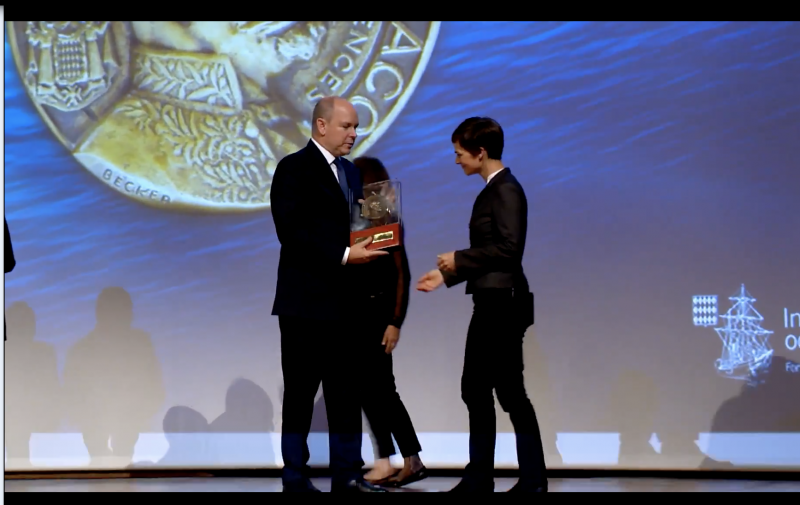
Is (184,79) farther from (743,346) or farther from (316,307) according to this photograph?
(743,346)

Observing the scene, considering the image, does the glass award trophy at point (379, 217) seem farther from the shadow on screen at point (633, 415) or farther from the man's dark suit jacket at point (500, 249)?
the shadow on screen at point (633, 415)

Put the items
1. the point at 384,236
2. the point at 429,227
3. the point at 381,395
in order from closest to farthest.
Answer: the point at 384,236, the point at 381,395, the point at 429,227

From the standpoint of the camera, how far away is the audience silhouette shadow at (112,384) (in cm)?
444

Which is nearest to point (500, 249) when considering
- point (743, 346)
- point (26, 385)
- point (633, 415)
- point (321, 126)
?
point (321, 126)

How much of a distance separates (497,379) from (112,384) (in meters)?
1.80

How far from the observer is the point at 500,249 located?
3629 millimetres

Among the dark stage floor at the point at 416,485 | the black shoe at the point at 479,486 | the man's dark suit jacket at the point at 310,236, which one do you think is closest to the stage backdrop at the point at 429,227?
the dark stage floor at the point at 416,485

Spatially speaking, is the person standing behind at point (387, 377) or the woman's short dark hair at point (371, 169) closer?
the person standing behind at point (387, 377)

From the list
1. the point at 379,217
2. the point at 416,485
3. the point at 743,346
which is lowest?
the point at 416,485

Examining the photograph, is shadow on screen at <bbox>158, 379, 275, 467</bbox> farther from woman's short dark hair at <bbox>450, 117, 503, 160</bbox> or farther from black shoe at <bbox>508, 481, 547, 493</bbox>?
woman's short dark hair at <bbox>450, 117, 503, 160</bbox>

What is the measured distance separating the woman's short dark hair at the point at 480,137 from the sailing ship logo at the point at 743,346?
4.53 ft

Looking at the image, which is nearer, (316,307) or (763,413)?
(316,307)

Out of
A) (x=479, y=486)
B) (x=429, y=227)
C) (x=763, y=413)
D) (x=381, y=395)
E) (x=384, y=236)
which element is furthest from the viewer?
(x=429, y=227)
